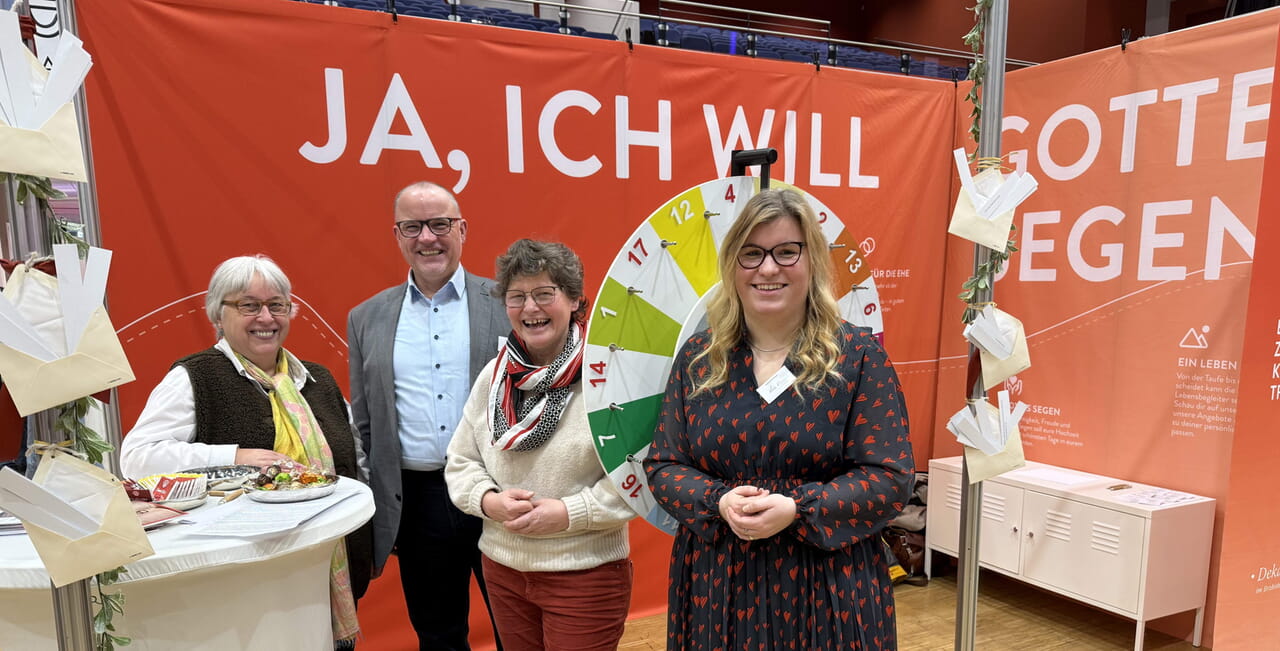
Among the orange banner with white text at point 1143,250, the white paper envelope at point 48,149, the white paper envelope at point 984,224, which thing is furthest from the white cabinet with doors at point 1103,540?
the white paper envelope at point 48,149

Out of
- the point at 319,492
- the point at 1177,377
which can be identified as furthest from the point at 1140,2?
the point at 319,492

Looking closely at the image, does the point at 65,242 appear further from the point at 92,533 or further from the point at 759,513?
the point at 759,513

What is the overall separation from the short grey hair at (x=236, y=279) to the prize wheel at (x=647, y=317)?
0.88 metres

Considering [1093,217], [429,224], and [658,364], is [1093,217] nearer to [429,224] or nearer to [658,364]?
[658,364]

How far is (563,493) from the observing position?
167 cm

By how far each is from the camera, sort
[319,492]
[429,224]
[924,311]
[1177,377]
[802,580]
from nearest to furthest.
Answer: [802,580], [319,492], [429,224], [1177,377], [924,311]

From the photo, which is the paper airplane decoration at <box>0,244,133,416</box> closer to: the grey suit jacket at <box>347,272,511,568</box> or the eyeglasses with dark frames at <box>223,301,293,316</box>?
the eyeglasses with dark frames at <box>223,301,293,316</box>

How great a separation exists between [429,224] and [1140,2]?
737cm

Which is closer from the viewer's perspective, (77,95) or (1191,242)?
(77,95)

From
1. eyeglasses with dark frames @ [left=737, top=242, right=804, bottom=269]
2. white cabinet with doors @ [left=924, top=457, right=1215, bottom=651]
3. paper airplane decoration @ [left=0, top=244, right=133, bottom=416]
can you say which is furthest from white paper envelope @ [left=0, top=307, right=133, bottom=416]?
white cabinet with doors @ [left=924, top=457, right=1215, bottom=651]

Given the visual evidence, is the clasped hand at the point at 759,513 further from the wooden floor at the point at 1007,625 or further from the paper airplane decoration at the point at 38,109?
the wooden floor at the point at 1007,625

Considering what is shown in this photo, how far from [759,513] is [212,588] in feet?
3.47

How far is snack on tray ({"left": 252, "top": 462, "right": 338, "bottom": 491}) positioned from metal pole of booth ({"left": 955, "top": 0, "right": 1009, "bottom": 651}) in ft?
4.43

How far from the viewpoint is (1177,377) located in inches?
120
